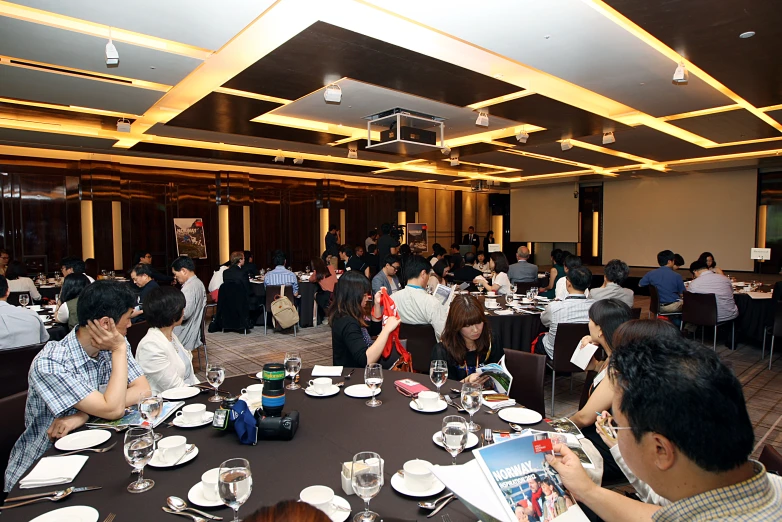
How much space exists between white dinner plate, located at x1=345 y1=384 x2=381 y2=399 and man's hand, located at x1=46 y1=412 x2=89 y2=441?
119cm

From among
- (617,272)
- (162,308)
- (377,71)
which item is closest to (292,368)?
(162,308)

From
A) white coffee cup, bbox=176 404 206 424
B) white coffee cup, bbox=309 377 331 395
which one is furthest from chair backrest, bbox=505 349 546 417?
white coffee cup, bbox=176 404 206 424

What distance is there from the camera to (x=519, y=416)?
2105mm

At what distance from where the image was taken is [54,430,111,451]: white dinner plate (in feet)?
5.94

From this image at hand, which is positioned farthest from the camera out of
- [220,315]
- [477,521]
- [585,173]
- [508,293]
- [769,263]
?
[585,173]

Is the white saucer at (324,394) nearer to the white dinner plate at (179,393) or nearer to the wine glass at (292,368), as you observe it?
the wine glass at (292,368)

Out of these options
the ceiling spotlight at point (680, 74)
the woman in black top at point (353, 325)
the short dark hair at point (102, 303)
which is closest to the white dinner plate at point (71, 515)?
the short dark hair at point (102, 303)

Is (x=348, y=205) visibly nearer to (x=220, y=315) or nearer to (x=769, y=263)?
(x=220, y=315)

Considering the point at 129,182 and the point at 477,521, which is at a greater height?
the point at 129,182

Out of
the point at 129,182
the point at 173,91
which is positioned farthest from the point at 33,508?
the point at 129,182

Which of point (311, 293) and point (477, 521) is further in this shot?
point (311, 293)

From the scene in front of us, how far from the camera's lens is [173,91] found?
5922 millimetres

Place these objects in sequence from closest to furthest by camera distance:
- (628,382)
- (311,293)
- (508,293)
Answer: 1. (628,382)
2. (508,293)
3. (311,293)

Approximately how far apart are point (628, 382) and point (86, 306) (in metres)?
2.23
